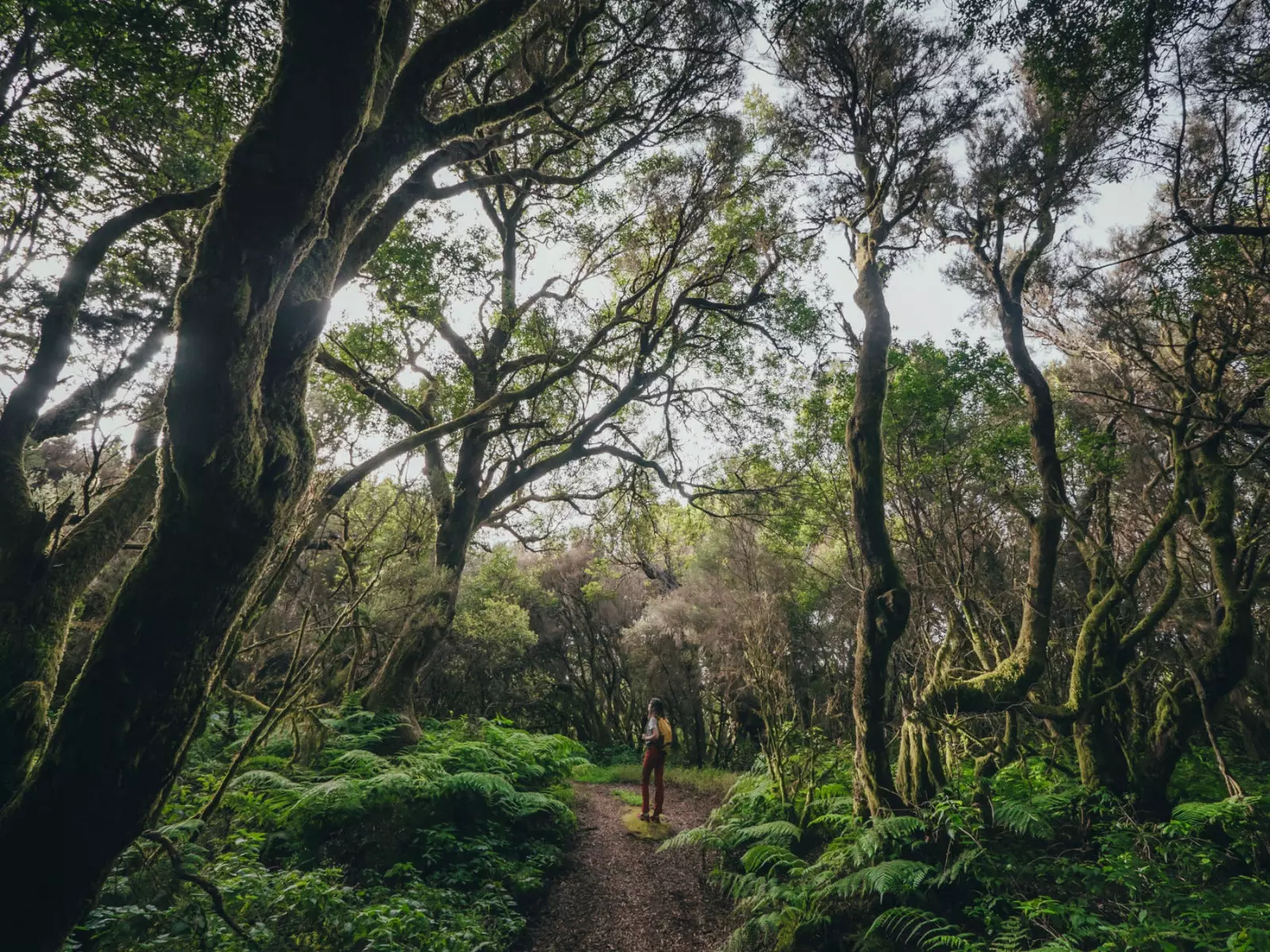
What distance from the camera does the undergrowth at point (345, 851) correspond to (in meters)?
3.22

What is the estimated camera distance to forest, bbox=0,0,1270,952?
2.51 meters

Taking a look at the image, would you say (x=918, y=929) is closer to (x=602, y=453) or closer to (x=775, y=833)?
(x=775, y=833)

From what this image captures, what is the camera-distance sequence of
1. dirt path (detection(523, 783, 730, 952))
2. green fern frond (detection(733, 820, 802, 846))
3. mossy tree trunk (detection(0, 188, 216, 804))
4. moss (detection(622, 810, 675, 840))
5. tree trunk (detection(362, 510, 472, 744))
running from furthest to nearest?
tree trunk (detection(362, 510, 472, 744)) → moss (detection(622, 810, 675, 840)) → green fern frond (detection(733, 820, 802, 846)) → dirt path (detection(523, 783, 730, 952)) → mossy tree trunk (detection(0, 188, 216, 804))

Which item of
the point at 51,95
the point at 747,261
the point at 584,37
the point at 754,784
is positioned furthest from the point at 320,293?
the point at 754,784

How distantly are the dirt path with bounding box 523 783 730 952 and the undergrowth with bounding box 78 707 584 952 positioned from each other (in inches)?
12.7

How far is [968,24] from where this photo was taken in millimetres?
4957

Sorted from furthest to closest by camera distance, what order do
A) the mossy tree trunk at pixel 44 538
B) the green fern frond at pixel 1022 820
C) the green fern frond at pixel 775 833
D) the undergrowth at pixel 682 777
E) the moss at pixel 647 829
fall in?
the undergrowth at pixel 682 777 < the moss at pixel 647 829 < the green fern frond at pixel 775 833 < the green fern frond at pixel 1022 820 < the mossy tree trunk at pixel 44 538

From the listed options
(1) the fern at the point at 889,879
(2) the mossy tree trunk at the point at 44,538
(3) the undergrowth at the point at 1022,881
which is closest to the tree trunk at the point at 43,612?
(2) the mossy tree trunk at the point at 44,538

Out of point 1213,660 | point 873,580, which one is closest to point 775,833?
point 873,580

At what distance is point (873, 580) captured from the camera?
5.81m

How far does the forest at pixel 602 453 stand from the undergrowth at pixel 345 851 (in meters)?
0.04

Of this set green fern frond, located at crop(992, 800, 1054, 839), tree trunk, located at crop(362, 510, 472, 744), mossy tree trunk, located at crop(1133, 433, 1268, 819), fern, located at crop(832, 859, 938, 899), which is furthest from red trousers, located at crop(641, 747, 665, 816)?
mossy tree trunk, located at crop(1133, 433, 1268, 819)

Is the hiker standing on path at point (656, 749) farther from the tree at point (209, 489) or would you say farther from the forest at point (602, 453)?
the tree at point (209, 489)

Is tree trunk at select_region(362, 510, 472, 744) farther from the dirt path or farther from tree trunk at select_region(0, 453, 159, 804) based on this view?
tree trunk at select_region(0, 453, 159, 804)
